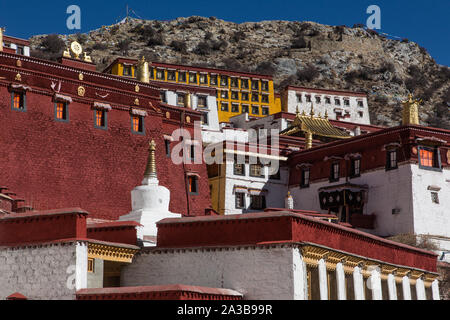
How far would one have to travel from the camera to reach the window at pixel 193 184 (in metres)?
50.5

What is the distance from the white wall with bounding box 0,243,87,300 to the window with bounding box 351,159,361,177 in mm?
33701

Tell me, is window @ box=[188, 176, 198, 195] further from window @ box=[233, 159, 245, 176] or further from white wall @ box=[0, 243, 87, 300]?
white wall @ box=[0, 243, 87, 300]

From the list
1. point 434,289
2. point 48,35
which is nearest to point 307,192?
point 434,289

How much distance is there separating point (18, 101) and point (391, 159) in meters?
26.1

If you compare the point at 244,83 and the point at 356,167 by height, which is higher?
the point at 244,83

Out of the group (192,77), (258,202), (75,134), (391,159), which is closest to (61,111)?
(75,134)

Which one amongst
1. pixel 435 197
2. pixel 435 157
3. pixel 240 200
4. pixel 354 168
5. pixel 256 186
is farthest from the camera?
pixel 256 186

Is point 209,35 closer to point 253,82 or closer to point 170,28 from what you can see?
point 170,28

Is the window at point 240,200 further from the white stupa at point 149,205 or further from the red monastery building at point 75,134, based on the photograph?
the white stupa at point 149,205

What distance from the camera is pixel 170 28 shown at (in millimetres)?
145500

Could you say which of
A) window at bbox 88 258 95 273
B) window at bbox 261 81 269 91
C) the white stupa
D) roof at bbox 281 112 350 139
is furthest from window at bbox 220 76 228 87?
window at bbox 88 258 95 273

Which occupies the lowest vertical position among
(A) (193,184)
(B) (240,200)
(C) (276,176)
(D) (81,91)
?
(A) (193,184)

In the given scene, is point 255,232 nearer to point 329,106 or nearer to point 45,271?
point 45,271

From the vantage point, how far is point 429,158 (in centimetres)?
5372
